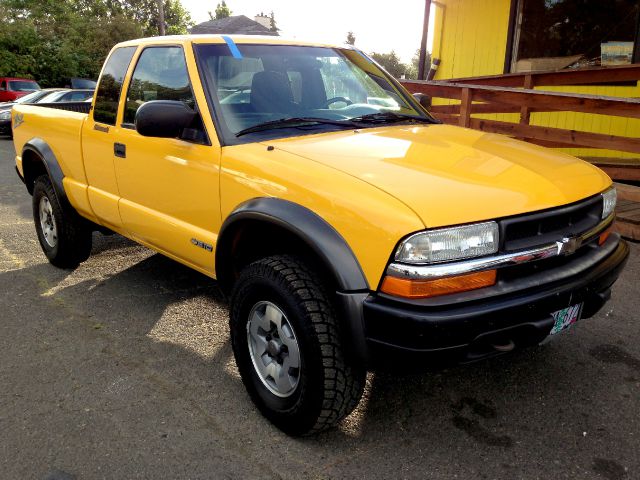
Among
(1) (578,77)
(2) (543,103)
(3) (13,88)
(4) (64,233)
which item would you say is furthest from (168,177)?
(3) (13,88)

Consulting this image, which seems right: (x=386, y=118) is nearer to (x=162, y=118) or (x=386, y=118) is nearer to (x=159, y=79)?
(x=162, y=118)

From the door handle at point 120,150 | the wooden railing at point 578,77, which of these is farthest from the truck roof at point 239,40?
the wooden railing at point 578,77

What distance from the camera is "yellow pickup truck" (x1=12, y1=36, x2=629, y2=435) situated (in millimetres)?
2318

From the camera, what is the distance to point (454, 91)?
756 centimetres

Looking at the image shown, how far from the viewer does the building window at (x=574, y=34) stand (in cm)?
868

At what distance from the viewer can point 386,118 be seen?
3.63 metres

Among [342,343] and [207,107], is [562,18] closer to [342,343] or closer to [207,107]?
[207,107]

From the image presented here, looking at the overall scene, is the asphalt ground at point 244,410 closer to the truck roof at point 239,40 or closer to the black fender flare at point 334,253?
the black fender flare at point 334,253

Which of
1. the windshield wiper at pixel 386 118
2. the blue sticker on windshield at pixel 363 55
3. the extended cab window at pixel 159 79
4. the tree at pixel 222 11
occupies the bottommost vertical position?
the windshield wiper at pixel 386 118

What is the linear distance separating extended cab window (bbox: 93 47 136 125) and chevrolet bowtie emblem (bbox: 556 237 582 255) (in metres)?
2.95

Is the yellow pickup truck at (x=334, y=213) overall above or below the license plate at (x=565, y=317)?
above

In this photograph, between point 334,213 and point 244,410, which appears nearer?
point 334,213

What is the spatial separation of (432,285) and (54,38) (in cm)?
3505

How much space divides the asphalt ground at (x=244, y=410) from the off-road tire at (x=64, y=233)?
0.69 meters
